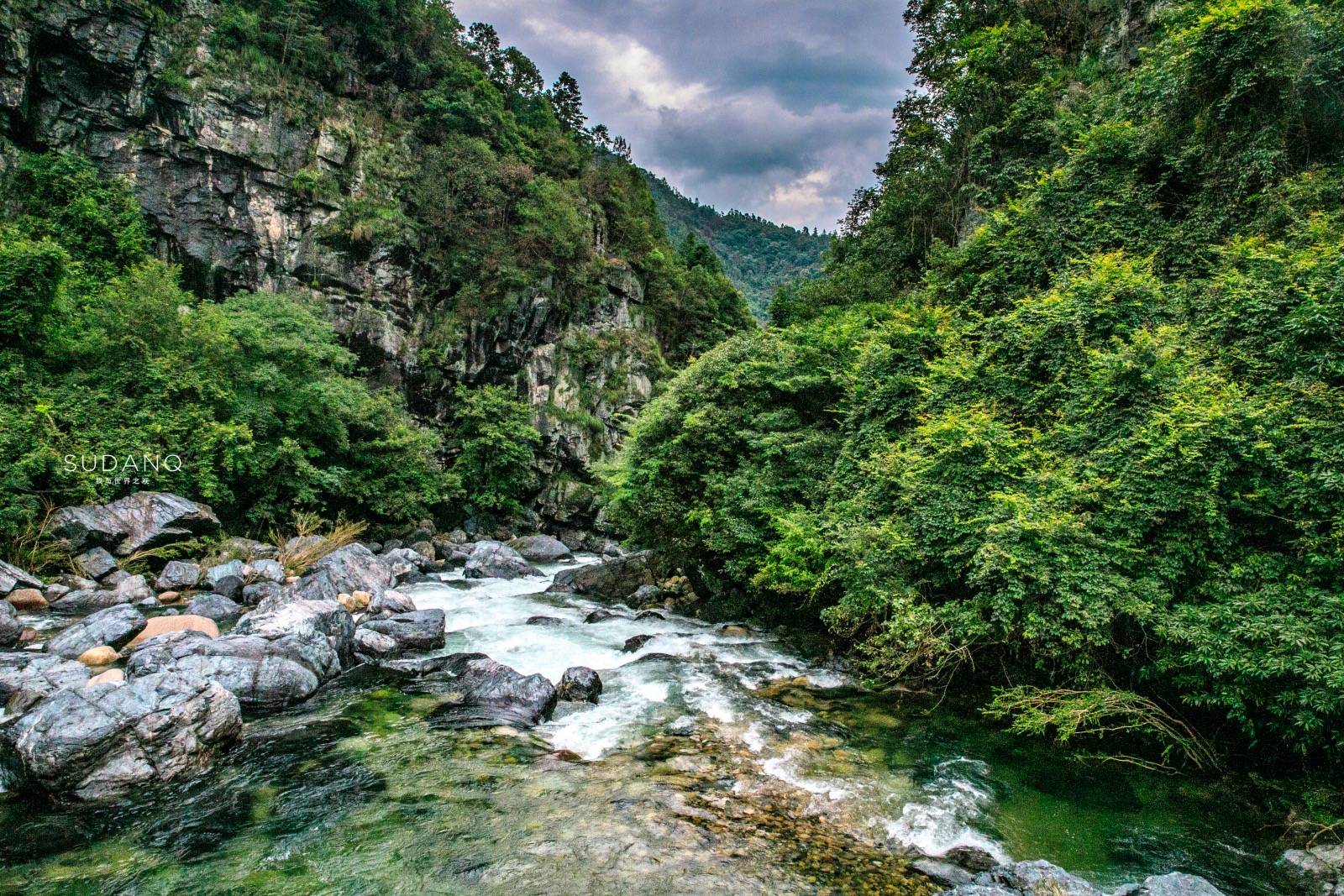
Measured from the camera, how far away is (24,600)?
442 inches

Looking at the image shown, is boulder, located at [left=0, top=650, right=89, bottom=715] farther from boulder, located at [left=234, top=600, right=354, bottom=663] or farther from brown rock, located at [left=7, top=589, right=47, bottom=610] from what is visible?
brown rock, located at [left=7, top=589, right=47, bottom=610]

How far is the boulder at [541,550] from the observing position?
2538 centimetres

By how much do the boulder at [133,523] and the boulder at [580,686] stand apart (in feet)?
41.4

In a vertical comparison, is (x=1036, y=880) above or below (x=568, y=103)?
below

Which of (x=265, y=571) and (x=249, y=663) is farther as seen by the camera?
(x=265, y=571)

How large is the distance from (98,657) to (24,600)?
206 inches

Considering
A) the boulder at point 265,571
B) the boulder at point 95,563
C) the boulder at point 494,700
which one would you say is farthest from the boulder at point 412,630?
the boulder at point 95,563

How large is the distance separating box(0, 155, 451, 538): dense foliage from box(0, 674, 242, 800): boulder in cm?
1142

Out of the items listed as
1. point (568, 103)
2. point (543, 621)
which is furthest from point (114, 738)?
point (568, 103)

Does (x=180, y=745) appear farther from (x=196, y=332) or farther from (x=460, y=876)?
(x=196, y=332)

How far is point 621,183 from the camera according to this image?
4322 cm

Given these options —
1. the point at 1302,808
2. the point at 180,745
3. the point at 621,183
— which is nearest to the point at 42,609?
the point at 180,745

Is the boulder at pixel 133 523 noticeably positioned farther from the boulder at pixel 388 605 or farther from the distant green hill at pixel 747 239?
the distant green hill at pixel 747 239

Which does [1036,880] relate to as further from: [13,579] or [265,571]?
[13,579]
